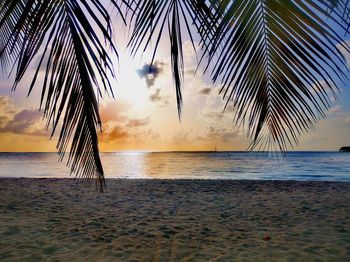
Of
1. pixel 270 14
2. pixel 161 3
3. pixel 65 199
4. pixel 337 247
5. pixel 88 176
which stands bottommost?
pixel 337 247

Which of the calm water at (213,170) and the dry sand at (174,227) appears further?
the calm water at (213,170)

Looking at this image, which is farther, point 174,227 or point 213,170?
point 213,170

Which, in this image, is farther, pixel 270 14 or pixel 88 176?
pixel 88 176

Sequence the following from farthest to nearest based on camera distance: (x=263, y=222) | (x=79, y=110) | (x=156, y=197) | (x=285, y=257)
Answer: (x=156, y=197) < (x=263, y=222) < (x=285, y=257) < (x=79, y=110)

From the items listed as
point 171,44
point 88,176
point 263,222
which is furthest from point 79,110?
point 263,222

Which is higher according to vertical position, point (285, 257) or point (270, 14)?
point (270, 14)

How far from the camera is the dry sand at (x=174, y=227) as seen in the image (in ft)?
14.0

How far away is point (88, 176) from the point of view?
69.4 inches

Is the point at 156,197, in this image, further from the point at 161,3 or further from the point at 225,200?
the point at 161,3

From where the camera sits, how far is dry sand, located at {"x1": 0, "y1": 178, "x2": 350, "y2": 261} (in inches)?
168

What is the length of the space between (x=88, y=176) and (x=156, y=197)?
25.5ft

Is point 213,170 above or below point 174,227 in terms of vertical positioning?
above

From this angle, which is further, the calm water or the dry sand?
the calm water

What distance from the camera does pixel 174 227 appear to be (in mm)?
5688
